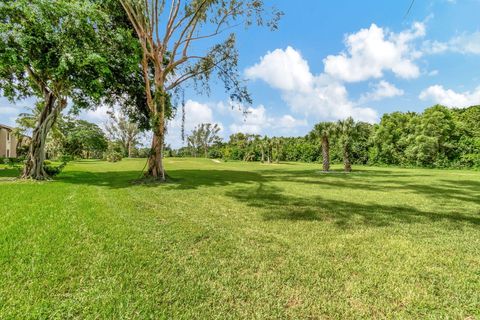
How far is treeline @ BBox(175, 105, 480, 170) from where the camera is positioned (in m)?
26.5

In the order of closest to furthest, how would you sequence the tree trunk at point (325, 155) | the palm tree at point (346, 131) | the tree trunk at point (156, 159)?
the tree trunk at point (156, 159)
the palm tree at point (346, 131)
the tree trunk at point (325, 155)

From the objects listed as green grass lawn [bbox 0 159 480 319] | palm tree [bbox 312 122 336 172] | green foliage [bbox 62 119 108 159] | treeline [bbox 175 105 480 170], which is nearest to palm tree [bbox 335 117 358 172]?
treeline [bbox 175 105 480 170]

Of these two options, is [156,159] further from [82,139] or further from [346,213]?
[82,139]

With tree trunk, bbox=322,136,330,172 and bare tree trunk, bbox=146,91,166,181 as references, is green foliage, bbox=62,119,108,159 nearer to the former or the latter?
bare tree trunk, bbox=146,91,166,181

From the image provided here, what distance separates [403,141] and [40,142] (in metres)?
43.2

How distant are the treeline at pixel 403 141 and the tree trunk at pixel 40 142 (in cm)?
2275

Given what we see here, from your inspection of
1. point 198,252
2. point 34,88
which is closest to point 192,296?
point 198,252

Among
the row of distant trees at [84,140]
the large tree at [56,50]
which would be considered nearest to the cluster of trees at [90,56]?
the large tree at [56,50]

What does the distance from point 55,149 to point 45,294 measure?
159 ft

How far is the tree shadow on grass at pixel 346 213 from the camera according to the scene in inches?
253

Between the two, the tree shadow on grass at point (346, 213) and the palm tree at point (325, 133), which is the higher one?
the palm tree at point (325, 133)

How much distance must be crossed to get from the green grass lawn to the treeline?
20554mm

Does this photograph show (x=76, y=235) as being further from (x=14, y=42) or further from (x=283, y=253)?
(x=14, y=42)

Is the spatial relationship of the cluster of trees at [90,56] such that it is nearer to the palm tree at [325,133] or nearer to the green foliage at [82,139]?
the palm tree at [325,133]
